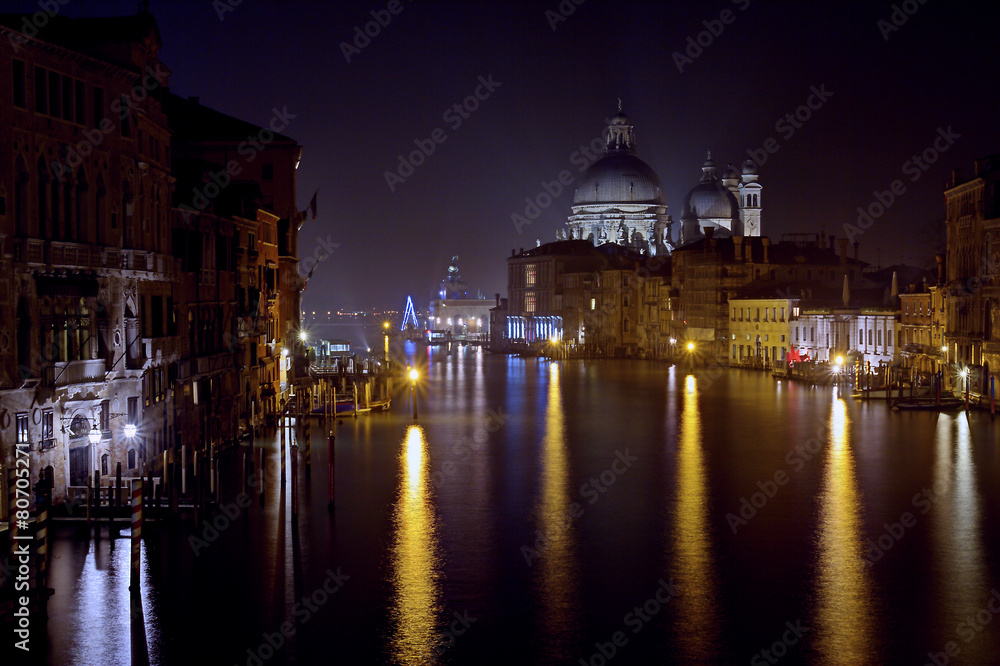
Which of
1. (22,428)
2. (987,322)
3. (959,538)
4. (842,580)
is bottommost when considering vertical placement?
(842,580)

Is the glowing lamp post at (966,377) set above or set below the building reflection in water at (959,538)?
above

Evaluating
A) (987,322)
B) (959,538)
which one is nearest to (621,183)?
(987,322)

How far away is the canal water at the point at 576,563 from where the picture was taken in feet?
52.6

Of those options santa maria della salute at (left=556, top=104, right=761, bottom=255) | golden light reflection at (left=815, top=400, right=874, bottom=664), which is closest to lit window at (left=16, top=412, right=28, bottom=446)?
golden light reflection at (left=815, top=400, right=874, bottom=664)

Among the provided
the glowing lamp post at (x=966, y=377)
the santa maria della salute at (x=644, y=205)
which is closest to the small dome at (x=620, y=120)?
the santa maria della salute at (x=644, y=205)

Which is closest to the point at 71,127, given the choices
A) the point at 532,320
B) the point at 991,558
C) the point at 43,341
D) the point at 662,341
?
the point at 43,341

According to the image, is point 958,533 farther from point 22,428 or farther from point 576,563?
point 22,428

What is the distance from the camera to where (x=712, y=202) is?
439ft

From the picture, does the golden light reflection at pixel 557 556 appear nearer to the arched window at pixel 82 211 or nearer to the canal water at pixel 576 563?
the canal water at pixel 576 563

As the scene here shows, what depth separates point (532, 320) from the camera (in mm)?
137125

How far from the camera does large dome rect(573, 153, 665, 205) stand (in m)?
144

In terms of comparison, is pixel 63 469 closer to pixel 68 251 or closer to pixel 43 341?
pixel 43 341

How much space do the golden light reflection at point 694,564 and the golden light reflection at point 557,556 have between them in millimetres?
1608

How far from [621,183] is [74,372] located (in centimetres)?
12423
